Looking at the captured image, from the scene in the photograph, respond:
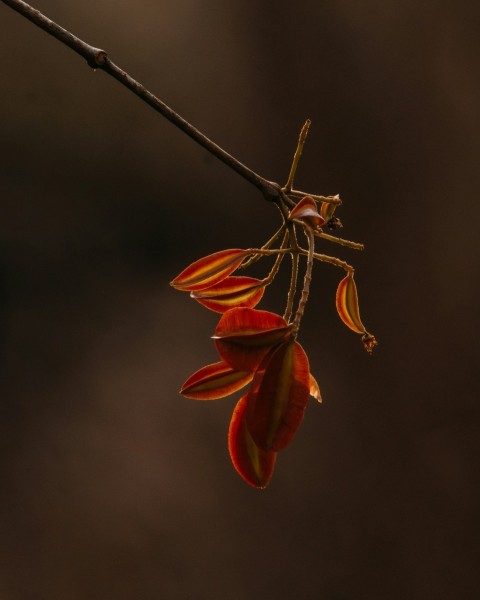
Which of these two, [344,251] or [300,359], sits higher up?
[344,251]

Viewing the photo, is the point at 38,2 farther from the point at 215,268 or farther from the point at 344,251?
the point at 215,268

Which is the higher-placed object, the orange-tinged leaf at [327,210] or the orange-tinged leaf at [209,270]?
the orange-tinged leaf at [327,210]

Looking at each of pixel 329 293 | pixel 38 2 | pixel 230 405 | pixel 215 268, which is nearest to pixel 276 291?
pixel 329 293

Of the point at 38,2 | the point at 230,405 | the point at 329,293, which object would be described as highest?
the point at 38,2

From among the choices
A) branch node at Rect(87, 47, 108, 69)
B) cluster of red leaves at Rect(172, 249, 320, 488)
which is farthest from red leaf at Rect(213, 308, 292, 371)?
branch node at Rect(87, 47, 108, 69)

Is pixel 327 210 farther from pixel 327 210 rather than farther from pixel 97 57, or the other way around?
pixel 97 57

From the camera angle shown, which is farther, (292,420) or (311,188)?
(311,188)

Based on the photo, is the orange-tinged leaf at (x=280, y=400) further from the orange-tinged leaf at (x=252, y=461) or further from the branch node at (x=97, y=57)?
the branch node at (x=97, y=57)

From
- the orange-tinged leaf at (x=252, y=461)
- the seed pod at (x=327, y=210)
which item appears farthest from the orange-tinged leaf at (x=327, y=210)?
the orange-tinged leaf at (x=252, y=461)
